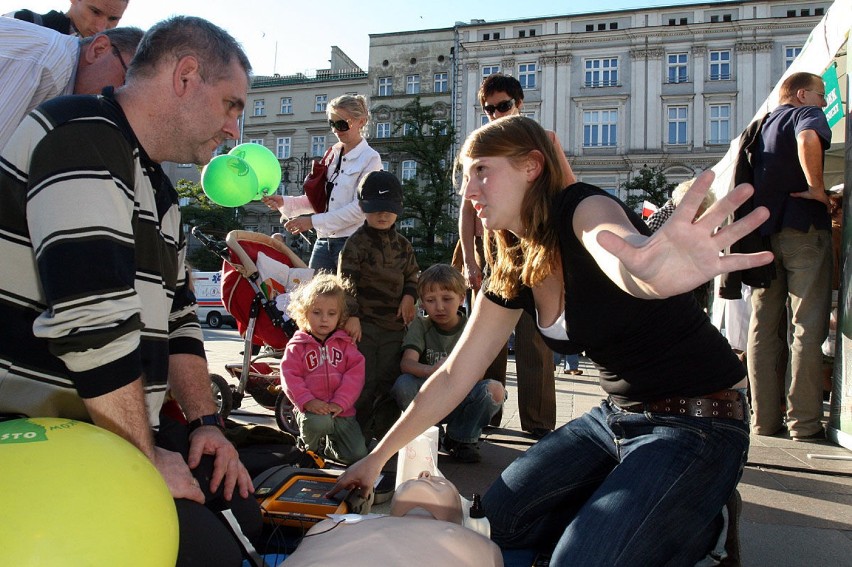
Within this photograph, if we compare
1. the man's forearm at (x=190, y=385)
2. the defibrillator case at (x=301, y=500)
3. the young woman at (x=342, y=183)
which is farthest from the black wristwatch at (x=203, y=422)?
the young woman at (x=342, y=183)

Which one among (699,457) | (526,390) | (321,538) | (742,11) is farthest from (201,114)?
(742,11)

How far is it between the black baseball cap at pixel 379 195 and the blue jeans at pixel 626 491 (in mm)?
2327

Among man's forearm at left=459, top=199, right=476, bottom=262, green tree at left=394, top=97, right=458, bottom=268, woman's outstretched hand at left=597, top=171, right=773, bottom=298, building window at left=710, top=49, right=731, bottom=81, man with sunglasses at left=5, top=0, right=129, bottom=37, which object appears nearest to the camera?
woman's outstretched hand at left=597, top=171, right=773, bottom=298

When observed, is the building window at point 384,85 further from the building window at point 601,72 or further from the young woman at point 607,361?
the young woman at point 607,361

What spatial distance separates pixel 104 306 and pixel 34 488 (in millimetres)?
452

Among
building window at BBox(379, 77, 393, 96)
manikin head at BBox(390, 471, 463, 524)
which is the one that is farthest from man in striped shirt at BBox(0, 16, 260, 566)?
building window at BBox(379, 77, 393, 96)

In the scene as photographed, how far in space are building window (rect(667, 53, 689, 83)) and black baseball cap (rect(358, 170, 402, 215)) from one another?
123 feet

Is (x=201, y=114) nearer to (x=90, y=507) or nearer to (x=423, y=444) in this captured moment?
(x=90, y=507)

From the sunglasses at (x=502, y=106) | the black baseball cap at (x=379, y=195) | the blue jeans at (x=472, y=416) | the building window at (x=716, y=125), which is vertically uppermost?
the building window at (x=716, y=125)

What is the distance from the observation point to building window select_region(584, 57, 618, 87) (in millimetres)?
38312

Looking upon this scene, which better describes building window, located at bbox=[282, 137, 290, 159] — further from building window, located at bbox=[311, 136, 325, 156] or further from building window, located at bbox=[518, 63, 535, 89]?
building window, located at bbox=[518, 63, 535, 89]

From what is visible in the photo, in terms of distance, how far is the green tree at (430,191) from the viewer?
35.3 meters

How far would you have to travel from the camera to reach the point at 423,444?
2.73m

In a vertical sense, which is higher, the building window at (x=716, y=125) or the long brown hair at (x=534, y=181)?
the building window at (x=716, y=125)
